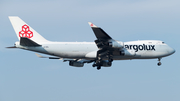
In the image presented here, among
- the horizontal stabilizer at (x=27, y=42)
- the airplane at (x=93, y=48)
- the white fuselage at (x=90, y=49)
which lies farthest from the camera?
the white fuselage at (x=90, y=49)

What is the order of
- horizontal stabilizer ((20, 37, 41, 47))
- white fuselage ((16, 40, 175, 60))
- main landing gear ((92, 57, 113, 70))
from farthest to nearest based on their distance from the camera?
main landing gear ((92, 57, 113, 70)), white fuselage ((16, 40, 175, 60)), horizontal stabilizer ((20, 37, 41, 47))

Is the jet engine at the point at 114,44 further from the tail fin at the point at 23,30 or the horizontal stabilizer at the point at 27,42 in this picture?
the horizontal stabilizer at the point at 27,42

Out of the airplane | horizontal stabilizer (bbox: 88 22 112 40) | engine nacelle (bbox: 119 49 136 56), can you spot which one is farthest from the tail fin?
engine nacelle (bbox: 119 49 136 56)

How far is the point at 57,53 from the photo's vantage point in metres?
55.8

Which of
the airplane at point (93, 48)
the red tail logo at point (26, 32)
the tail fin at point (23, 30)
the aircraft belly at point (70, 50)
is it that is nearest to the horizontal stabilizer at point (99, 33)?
the airplane at point (93, 48)

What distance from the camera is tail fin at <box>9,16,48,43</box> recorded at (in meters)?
57.8

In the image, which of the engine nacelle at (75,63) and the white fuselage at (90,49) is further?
the engine nacelle at (75,63)

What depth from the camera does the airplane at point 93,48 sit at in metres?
53.8

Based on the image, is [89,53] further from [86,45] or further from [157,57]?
[157,57]

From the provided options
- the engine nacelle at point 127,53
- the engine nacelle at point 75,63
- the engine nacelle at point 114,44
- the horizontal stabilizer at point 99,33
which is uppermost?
the horizontal stabilizer at point 99,33

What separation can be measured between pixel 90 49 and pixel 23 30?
41.9ft

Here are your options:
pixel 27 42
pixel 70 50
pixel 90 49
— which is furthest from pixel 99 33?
pixel 27 42

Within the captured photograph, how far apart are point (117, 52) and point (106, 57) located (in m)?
2.24

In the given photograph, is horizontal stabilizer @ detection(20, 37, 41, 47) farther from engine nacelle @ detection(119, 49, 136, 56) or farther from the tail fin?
engine nacelle @ detection(119, 49, 136, 56)
